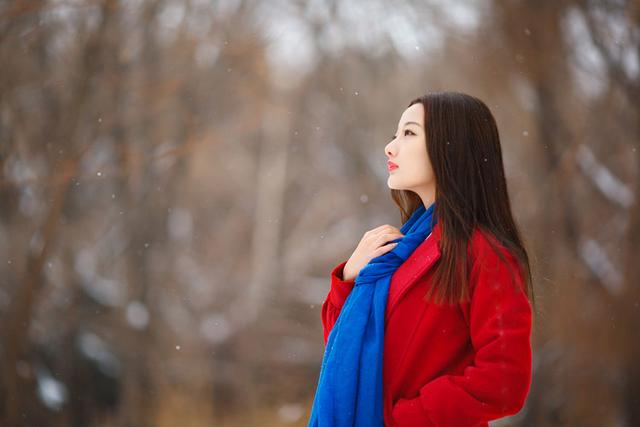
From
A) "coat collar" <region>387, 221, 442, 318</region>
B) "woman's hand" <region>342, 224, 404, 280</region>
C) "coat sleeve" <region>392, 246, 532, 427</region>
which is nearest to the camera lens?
"coat sleeve" <region>392, 246, 532, 427</region>

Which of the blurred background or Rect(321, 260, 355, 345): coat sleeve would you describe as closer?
Rect(321, 260, 355, 345): coat sleeve

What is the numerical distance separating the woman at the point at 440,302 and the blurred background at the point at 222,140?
3.46 metres

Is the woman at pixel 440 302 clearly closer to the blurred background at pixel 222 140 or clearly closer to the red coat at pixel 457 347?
the red coat at pixel 457 347

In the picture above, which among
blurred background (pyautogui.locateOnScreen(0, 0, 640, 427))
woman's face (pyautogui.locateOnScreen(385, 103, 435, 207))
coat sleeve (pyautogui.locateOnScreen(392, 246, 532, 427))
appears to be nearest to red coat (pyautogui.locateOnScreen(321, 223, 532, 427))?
coat sleeve (pyautogui.locateOnScreen(392, 246, 532, 427))

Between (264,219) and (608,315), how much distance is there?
5980mm

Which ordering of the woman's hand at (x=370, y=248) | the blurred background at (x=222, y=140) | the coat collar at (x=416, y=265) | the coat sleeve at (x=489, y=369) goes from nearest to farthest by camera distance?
the coat sleeve at (x=489, y=369) < the coat collar at (x=416, y=265) < the woman's hand at (x=370, y=248) < the blurred background at (x=222, y=140)

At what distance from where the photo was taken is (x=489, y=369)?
3.63ft

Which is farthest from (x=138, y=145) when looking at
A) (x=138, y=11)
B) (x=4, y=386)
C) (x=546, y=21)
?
(x=546, y=21)

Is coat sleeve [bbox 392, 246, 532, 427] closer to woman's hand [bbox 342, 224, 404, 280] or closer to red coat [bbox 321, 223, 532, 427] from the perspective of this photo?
red coat [bbox 321, 223, 532, 427]

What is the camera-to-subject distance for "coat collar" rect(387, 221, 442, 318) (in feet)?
4.00

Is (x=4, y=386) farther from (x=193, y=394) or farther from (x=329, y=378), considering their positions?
(x=329, y=378)

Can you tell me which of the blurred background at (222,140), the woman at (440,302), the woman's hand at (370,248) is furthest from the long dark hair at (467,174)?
the blurred background at (222,140)

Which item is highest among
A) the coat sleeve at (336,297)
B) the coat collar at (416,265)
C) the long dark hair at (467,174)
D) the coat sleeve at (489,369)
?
the long dark hair at (467,174)

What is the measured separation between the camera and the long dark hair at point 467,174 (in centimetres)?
123
